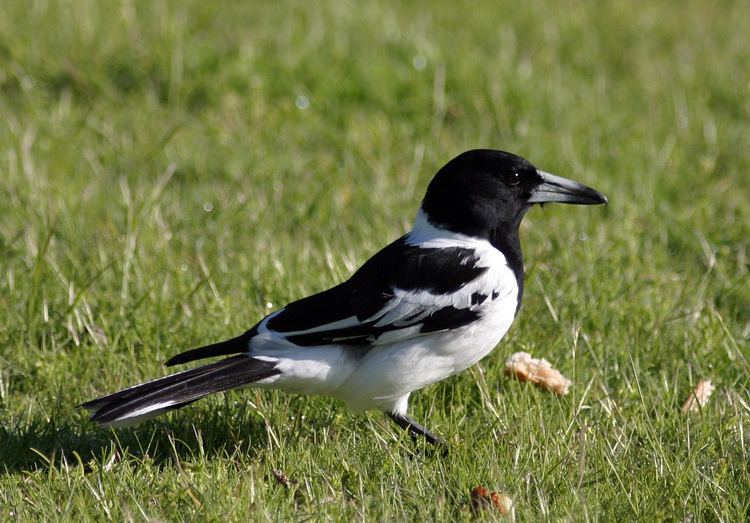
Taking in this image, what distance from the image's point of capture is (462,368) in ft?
12.4

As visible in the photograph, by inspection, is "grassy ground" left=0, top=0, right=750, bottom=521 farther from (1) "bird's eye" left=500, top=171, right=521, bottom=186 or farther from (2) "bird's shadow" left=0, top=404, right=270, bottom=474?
(1) "bird's eye" left=500, top=171, right=521, bottom=186

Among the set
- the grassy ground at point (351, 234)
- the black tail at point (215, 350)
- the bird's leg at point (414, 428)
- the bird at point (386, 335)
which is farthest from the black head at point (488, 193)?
the black tail at point (215, 350)

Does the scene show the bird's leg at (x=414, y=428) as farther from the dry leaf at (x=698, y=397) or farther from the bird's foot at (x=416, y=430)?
the dry leaf at (x=698, y=397)

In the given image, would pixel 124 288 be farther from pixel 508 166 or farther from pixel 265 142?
pixel 265 142

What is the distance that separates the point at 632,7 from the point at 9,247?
16.5 ft

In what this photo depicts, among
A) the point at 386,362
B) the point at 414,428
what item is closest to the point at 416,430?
the point at 414,428

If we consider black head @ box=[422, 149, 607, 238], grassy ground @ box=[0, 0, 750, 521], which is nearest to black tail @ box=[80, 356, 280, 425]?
grassy ground @ box=[0, 0, 750, 521]

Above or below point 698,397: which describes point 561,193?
above

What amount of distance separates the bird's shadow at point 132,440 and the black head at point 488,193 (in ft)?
3.15

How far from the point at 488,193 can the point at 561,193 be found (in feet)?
0.97

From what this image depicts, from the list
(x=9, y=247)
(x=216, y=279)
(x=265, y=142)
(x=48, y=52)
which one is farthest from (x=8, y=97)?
(x=216, y=279)

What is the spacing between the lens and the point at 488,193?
160 inches

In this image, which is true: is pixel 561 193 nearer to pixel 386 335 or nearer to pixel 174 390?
pixel 386 335

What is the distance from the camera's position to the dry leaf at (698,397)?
387cm
